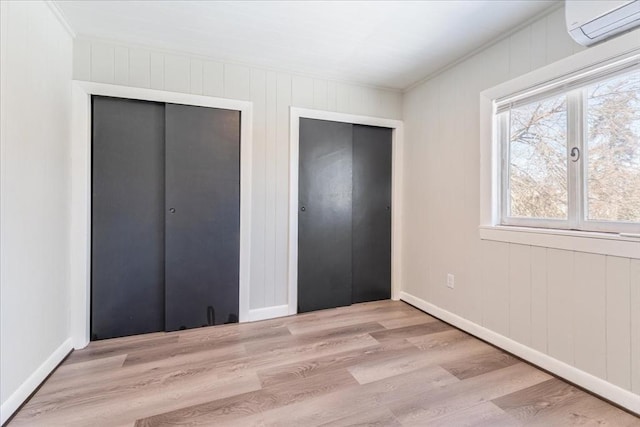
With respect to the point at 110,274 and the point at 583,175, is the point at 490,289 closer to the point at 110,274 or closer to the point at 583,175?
the point at 583,175

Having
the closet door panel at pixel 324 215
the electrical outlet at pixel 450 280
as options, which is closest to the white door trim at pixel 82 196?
the closet door panel at pixel 324 215

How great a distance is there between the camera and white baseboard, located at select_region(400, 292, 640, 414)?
145cm

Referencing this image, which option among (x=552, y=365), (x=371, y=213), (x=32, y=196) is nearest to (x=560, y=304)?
(x=552, y=365)

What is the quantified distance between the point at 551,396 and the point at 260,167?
8.13 ft

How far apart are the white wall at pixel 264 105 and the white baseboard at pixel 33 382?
4.20 ft

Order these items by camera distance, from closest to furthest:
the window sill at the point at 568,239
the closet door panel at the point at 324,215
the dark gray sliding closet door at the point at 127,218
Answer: the window sill at the point at 568,239 < the dark gray sliding closet door at the point at 127,218 < the closet door panel at the point at 324,215

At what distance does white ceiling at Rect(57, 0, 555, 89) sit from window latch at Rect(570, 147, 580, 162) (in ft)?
2.88

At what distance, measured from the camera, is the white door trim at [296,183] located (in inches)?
104

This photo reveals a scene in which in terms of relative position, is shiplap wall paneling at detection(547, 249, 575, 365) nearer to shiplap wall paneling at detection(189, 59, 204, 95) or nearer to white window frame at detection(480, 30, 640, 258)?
white window frame at detection(480, 30, 640, 258)

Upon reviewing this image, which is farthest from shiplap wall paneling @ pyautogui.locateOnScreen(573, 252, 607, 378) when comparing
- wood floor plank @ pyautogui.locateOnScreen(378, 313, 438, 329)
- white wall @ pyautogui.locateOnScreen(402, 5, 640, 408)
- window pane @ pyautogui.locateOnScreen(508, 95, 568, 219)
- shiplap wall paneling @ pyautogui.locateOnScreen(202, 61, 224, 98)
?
shiplap wall paneling @ pyautogui.locateOnScreen(202, 61, 224, 98)

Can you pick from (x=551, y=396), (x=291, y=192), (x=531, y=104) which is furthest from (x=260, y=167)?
(x=551, y=396)

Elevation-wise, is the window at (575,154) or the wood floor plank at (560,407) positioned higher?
the window at (575,154)

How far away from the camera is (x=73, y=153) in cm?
204

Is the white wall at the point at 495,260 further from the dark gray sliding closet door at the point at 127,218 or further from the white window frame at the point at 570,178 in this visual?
the dark gray sliding closet door at the point at 127,218
